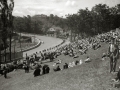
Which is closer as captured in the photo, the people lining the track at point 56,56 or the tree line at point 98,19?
the people lining the track at point 56,56

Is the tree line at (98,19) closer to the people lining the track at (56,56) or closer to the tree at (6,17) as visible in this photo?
the people lining the track at (56,56)

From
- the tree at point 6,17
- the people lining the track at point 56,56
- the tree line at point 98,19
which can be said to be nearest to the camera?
the people lining the track at point 56,56

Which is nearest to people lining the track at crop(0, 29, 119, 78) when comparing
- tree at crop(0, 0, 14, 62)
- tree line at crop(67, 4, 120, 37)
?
tree at crop(0, 0, 14, 62)

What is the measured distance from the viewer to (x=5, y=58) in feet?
106

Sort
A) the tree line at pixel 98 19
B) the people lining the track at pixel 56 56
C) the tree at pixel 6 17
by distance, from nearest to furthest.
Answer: the people lining the track at pixel 56 56 → the tree at pixel 6 17 → the tree line at pixel 98 19

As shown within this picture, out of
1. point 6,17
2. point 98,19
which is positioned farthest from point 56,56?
point 98,19

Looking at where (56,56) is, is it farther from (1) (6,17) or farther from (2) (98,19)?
(2) (98,19)

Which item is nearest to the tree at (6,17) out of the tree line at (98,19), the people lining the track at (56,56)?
the people lining the track at (56,56)

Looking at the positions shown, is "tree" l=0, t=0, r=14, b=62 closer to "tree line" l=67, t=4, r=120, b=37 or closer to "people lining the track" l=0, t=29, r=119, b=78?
"people lining the track" l=0, t=29, r=119, b=78

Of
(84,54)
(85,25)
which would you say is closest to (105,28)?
Result: (85,25)

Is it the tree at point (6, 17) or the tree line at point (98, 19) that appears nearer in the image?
the tree at point (6, 17)

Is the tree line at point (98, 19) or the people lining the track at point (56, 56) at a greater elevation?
the tree line at point (98, 19)

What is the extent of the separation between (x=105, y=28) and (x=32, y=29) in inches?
2370

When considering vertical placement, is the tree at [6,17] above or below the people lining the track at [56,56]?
above
